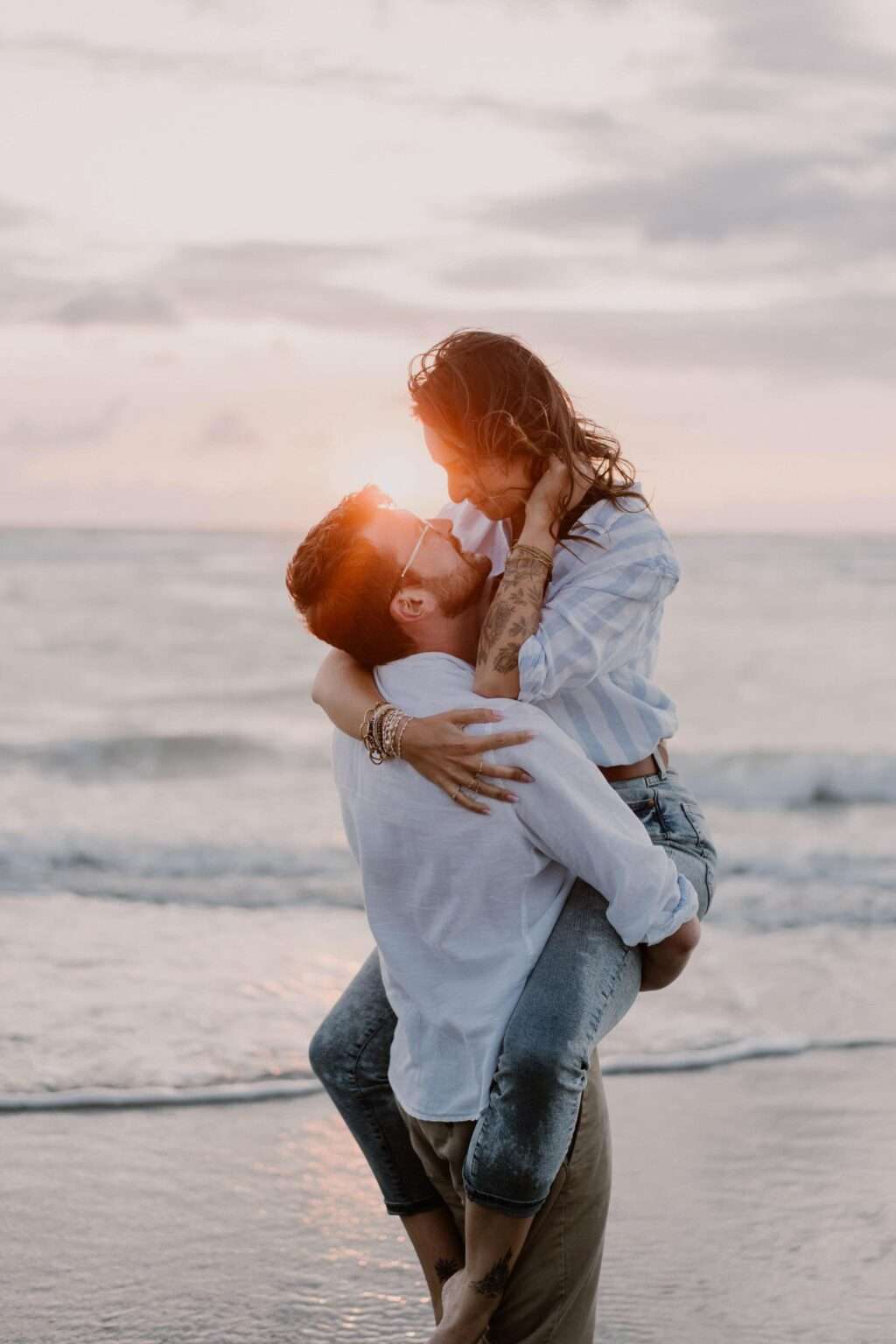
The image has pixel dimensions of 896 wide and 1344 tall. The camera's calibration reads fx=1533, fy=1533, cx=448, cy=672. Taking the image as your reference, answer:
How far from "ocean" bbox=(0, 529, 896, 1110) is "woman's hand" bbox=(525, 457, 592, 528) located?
283 cm

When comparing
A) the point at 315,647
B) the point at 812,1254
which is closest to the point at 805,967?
the point at 812,1254

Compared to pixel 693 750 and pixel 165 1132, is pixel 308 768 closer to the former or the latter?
pixel 693 750

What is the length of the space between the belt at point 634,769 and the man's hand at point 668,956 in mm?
340

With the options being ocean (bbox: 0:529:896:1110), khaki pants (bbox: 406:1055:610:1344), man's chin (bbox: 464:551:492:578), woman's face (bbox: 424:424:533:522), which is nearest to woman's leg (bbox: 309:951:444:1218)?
khaki pants (bbox: 406:1055:610:1344)

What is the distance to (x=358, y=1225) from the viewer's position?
4160mm

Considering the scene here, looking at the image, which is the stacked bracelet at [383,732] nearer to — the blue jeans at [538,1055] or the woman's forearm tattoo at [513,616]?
the woman's forearm tattoo at [513,616]

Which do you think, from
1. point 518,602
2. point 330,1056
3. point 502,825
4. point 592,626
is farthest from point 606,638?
point 330,1056

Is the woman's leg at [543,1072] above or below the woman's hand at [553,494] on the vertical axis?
below

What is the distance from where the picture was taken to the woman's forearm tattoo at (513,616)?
2.82 m

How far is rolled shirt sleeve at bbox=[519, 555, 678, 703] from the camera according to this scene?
2795 mm

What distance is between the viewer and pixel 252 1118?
16.1ft

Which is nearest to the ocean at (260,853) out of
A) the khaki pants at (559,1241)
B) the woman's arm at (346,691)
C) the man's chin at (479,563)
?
the khaki pants at (559,1241)

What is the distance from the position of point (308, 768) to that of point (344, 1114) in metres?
10.8

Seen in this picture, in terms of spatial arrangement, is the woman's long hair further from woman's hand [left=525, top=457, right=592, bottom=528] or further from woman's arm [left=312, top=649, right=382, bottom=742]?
woman's arm [left=312, top=649, right=382, bottom=742]
